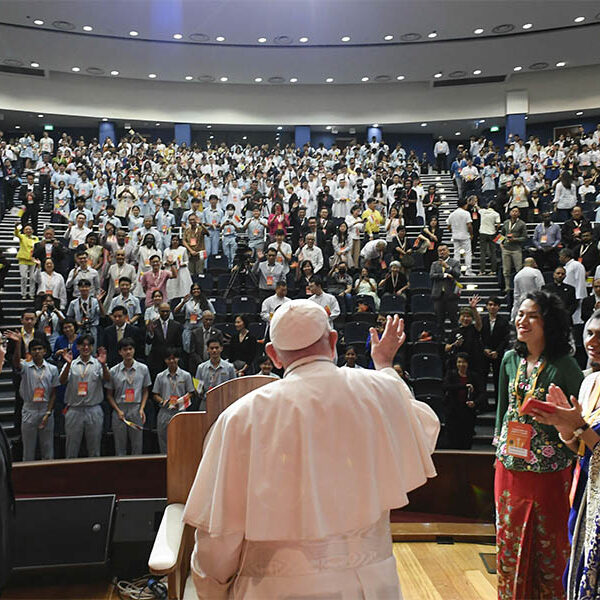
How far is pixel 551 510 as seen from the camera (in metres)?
2.44

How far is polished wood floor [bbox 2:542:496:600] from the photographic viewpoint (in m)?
3.05

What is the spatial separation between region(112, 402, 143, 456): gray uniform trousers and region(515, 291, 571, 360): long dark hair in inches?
179

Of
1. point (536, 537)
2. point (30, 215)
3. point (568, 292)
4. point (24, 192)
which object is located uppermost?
point (24, 192)

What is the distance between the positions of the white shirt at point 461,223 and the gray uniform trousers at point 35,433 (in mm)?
7779

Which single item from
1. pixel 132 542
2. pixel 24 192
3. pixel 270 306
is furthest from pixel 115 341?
pixel 24 192

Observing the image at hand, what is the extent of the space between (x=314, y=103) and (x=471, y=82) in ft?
19.9

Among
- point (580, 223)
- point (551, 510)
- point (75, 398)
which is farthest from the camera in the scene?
point (580, 223)

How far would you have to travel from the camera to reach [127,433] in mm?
5988

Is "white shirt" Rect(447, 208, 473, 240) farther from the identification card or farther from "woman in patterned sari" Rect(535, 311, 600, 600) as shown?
"woman in patterned sari" Rect(535, 311, 600, 600)

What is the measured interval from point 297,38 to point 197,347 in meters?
13.3

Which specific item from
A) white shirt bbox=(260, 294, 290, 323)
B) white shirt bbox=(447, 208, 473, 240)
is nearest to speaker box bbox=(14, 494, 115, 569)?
white shirt bbox=(260, 294, 290, 323)

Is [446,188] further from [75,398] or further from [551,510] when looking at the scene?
[551,510]

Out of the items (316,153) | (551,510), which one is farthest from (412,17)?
(551,510)

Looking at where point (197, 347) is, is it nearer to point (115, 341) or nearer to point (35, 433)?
point (115, 341)
